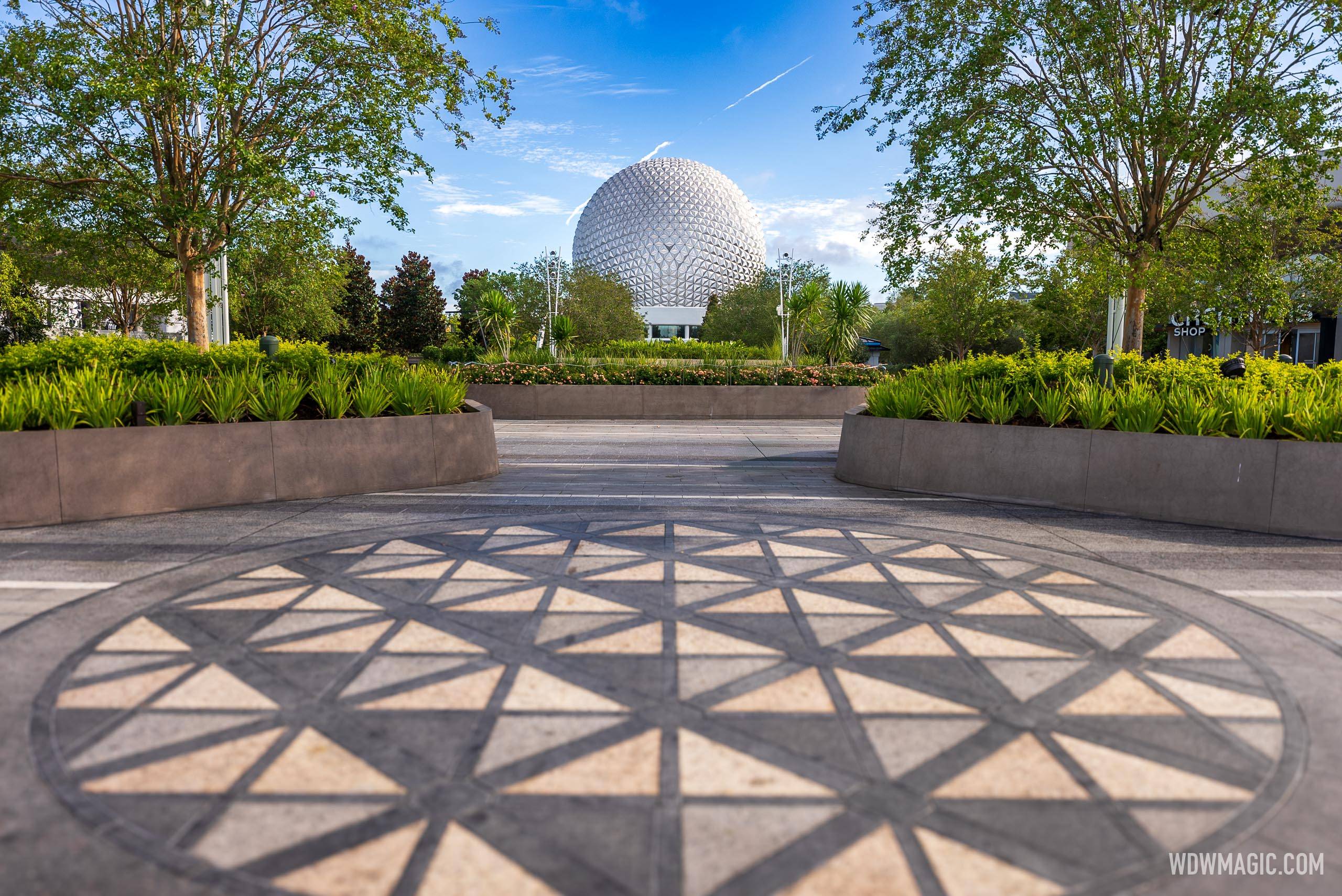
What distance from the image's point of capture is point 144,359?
32.3ft

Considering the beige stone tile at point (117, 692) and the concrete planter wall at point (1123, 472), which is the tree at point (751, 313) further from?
the beige stone tile at point (117, 692)

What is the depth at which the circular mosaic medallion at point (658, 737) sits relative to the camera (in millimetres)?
2412

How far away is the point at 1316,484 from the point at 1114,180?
9847mm

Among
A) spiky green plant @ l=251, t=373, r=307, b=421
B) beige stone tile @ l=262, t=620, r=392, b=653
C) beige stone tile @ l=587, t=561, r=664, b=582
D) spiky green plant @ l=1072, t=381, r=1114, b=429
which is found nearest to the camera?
beige stone tile @ l=262, t=620, r=392, b=653

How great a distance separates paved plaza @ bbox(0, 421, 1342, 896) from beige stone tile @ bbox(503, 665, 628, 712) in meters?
0.02

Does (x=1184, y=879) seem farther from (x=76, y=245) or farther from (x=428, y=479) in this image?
(x=76, y=245)

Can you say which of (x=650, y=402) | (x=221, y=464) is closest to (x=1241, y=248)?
(x=650, y=402)

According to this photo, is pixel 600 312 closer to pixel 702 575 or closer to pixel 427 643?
pixel 702 575

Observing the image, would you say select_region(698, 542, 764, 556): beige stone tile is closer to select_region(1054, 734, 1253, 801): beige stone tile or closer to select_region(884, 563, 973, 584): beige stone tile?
select_region(884, 563, 973, 584): beige stone tile

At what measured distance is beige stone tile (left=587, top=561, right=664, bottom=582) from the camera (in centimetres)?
538

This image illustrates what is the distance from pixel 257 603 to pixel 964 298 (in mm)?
40254

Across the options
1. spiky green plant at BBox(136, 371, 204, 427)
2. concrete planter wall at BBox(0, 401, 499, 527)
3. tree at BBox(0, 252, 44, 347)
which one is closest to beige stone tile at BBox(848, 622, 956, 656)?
concrete planter wall at BBox(0, 401, 499, 527)

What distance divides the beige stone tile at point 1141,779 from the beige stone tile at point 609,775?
5.18 feet

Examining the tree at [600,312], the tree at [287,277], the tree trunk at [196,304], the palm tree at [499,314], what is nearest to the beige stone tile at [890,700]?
the tree at [287,277]
